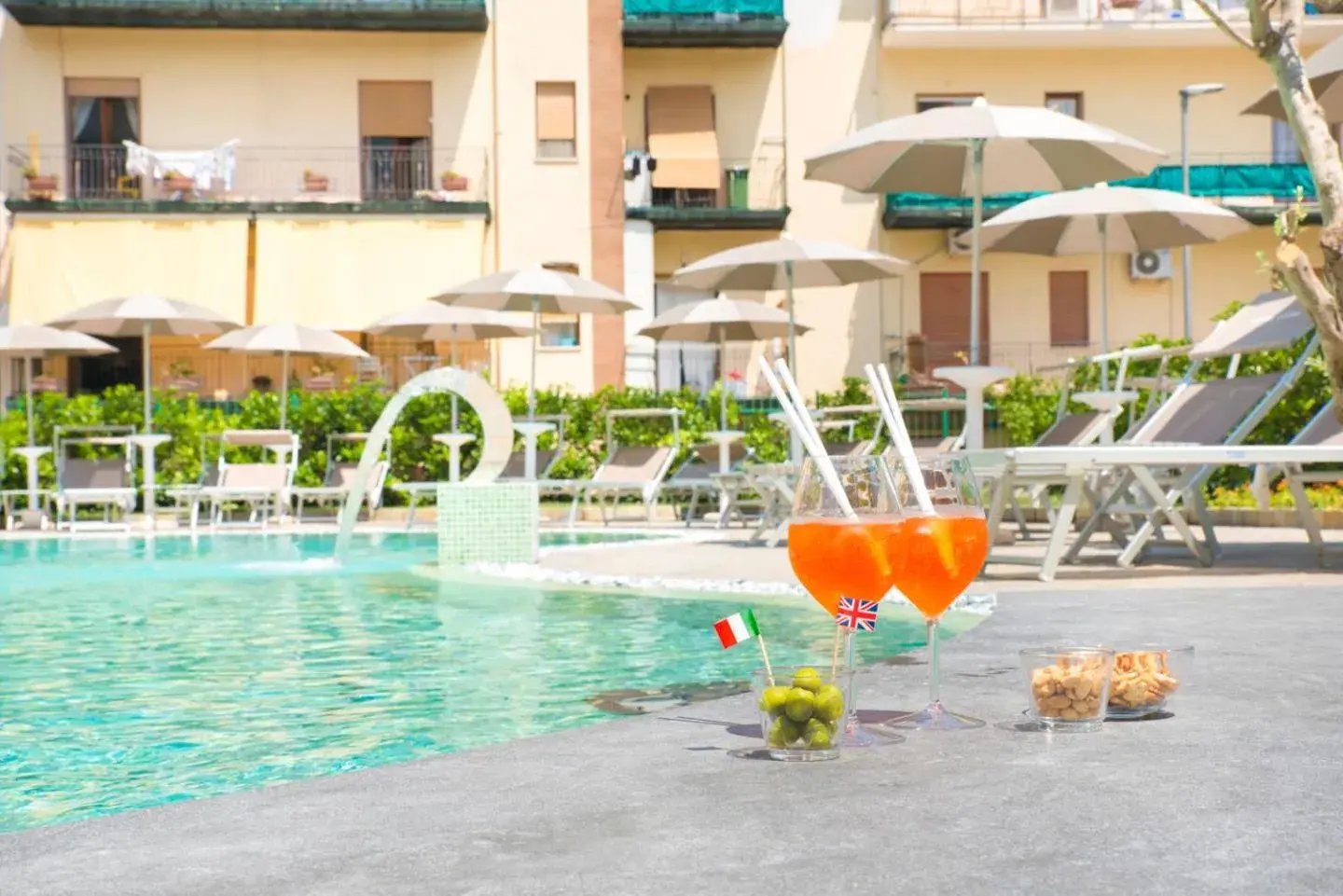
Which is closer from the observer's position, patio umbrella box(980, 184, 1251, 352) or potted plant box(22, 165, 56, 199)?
patio umbrella box(980, 184, 1251, 352)

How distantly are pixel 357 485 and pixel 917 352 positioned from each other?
18.0m

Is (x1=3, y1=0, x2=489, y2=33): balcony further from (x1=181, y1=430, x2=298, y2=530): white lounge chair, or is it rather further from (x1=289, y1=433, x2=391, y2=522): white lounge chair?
(x1=181, y1=430, x2=298, y2=530): white lounge chair

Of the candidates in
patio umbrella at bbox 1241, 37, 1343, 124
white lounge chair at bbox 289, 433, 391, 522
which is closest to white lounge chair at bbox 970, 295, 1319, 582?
patio umbrella at bbox 1241, 37, 1343, 124

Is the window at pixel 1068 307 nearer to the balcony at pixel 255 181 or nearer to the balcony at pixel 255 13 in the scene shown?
the balcony at pixel 255 181

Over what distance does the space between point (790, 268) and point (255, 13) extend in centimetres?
1503

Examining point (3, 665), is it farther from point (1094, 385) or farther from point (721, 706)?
point (1094, 385)

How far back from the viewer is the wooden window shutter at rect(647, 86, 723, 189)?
92.2 ft

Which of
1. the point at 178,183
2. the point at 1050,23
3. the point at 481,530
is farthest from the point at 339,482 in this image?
the point at 1050,23

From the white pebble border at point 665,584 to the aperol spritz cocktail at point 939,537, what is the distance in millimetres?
3465

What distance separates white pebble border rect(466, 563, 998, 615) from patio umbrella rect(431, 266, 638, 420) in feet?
22.0

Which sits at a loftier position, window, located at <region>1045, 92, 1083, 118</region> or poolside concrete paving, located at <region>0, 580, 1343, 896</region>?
window, located at <region>1045, 92, 1083, 118</region>

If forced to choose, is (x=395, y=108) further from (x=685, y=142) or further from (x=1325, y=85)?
(x=1325, y=85)

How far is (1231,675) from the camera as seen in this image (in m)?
4.00

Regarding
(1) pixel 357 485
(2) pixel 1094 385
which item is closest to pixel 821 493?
(1) pixel 357 485
